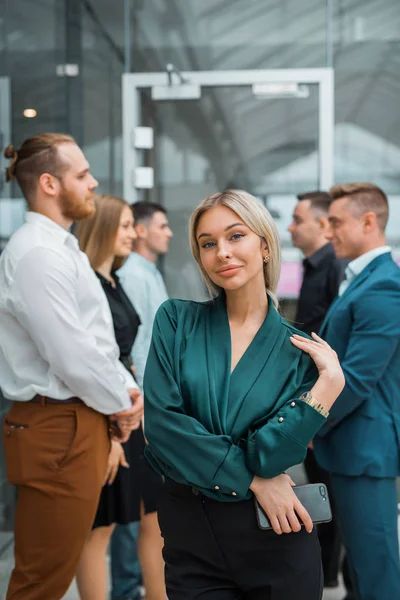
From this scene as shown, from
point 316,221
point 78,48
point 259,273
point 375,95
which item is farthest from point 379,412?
point 78,48

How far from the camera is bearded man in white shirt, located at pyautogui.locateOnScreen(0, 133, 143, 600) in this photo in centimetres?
242

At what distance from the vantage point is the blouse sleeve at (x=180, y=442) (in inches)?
63.6

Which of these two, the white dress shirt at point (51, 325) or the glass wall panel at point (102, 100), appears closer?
the white dress shirt at point (51, 325)

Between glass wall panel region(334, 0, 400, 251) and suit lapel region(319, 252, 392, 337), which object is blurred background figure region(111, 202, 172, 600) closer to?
suit lapel region(319, 252, 392, 337)

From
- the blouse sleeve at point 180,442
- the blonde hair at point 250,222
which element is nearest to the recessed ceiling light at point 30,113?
the blonde hair at point 250,222

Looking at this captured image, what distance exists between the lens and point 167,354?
1.74m

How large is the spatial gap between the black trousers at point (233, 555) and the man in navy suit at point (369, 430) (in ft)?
2.85

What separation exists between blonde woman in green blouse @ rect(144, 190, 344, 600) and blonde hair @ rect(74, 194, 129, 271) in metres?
1.34

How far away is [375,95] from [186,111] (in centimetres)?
108

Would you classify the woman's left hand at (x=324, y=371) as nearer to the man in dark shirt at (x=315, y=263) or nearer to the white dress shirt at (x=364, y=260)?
the white dress shirt at (x=364, y=260)

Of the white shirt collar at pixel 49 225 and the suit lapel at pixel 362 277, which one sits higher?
the white shirt collar at pixel 49 225

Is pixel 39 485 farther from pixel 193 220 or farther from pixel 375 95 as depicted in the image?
pixel 375 95

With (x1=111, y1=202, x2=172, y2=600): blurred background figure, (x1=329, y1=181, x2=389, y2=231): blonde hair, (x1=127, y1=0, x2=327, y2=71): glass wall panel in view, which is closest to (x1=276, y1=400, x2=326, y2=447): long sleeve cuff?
(x1=329, y1=181, x2=389, y2=231): blonde hair

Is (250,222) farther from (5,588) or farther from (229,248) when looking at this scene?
(5,588)
